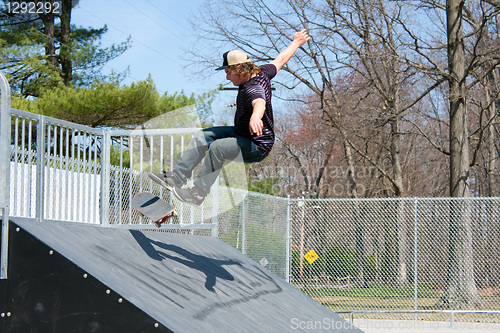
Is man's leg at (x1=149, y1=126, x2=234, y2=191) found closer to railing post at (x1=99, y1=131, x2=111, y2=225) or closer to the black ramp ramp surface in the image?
the black ramp ramp surface

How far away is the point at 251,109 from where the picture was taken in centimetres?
453

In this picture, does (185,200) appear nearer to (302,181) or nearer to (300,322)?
(300,322)

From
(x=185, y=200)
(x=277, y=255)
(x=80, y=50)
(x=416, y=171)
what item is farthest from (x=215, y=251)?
(x=416, y=171)

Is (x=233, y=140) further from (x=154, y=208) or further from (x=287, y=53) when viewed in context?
(x=287, y=53)

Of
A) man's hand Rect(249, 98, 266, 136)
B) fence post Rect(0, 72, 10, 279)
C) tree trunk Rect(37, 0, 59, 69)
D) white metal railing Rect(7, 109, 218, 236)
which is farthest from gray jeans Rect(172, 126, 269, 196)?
tree trunk Rect(37, 0, 59, 69)

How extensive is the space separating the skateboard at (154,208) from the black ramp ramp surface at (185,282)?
301mm

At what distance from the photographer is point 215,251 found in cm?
607

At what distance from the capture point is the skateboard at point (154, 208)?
4.54 m

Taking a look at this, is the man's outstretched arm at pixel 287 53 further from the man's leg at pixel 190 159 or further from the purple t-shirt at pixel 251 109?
the man's leg at pixel 190 159

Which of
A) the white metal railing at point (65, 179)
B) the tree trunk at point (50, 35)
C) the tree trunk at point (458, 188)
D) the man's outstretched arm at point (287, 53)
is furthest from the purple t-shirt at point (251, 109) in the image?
the tree trunk at point (50, 35)

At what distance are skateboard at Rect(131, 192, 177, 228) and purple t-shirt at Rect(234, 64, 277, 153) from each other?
901 millimetres

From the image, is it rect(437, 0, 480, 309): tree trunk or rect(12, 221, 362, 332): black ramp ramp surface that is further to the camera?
rect(437, 0, 480, 309): tree trunk

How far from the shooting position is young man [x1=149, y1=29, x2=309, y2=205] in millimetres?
4551

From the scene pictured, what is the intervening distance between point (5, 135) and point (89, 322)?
4.81 ft
